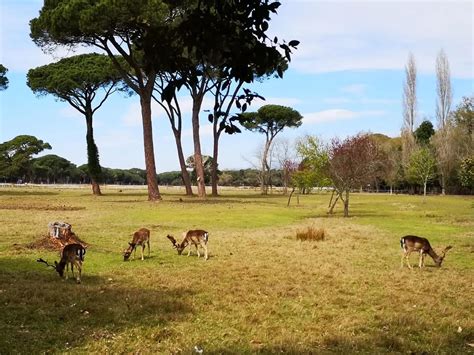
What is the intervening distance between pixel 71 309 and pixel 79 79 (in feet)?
170

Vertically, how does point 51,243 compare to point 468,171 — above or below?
below

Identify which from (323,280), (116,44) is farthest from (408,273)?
(116,44)

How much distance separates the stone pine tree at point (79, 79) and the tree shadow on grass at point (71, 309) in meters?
47.4

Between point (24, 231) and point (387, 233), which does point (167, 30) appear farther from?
point (387, 233)

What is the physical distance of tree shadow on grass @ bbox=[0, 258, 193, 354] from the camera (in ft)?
22.8

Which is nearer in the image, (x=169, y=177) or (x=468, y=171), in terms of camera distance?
(x=468, y=171)

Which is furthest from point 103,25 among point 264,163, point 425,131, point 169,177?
point 169,177

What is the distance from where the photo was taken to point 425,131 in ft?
299

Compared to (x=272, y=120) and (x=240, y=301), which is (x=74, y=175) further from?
(x=240, y=301)

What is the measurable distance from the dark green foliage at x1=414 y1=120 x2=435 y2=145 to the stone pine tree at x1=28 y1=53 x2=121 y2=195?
56.5m

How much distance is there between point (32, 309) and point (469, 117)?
3254 inches

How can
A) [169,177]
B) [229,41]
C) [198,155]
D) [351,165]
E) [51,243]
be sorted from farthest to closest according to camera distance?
[169,177]
[198,155]
[351,165]
[51,243]
[229,41]

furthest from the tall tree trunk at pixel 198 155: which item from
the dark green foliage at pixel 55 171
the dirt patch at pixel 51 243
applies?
the dark green foliage at pixel 55 171

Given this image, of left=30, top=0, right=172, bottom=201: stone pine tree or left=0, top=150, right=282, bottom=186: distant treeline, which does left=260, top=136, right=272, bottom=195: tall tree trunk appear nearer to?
left=0, top=150, right=282, bottom=186: distant treeline
